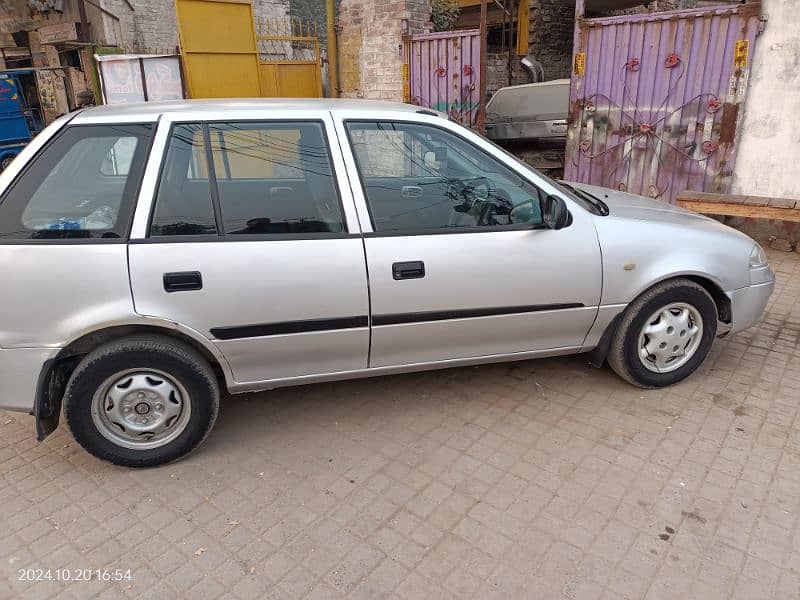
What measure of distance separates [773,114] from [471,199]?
468cm

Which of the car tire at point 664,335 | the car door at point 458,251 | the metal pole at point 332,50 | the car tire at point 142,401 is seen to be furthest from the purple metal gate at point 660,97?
the car tire at point 142,401

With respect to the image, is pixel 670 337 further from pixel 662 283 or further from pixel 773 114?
pixel 773 114

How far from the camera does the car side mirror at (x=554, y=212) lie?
3.18 m

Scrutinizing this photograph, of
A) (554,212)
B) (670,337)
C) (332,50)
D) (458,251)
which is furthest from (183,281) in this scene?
(332,50)

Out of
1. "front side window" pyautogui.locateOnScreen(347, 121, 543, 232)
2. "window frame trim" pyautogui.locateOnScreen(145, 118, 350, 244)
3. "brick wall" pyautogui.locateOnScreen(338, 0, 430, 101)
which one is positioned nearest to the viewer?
"window frame trim" pyautogui.locateOnScreen(145, 118, 350, 244)

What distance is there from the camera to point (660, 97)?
660 cm

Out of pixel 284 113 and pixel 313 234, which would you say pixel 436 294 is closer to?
pixel 313 234

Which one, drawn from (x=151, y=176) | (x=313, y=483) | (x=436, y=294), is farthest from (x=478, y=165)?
(x=313, y=483)

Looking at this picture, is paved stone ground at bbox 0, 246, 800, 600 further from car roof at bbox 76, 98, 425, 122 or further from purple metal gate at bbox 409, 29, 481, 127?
purple metal gate at bbox 409, 29, 481, 127

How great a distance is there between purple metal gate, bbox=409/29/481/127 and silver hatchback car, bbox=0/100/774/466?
5.18 metres

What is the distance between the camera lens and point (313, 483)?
9.68 ft

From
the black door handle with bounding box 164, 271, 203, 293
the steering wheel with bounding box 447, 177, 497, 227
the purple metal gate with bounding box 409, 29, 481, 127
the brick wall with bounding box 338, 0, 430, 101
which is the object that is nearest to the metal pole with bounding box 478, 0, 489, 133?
the purple metal gate with bounding box 409, 29, 481, 127

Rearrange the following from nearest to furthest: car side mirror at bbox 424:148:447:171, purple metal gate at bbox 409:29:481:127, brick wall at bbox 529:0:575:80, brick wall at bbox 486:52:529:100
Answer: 1. car side mirror at bbox 424:148:447:171
2. purple metal gate at bbox 409:29:481:127
3. brick wall at bbox 486:52:529:100
4. brick wall at bbox 529:0:575:80

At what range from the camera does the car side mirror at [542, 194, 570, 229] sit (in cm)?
318
